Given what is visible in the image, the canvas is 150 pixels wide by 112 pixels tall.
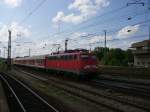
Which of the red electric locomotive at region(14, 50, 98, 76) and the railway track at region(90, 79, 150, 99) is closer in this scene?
the railway track at region(90, 79, 150, 99)

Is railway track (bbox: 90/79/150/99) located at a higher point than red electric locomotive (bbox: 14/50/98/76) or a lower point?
lower

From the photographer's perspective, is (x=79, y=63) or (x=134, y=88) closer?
(x=134, y=88)

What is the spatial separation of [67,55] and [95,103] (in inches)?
702

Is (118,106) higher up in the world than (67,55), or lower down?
lower down

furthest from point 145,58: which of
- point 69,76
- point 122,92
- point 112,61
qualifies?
point 122,92

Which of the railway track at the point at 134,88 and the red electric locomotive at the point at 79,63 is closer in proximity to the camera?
the railway track at the point at 134,88

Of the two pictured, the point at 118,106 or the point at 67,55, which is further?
the point at 67,55

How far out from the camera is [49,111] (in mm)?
15578

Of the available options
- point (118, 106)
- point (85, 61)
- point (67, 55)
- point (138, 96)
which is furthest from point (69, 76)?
point (118, 106)

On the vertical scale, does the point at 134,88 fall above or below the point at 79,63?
below

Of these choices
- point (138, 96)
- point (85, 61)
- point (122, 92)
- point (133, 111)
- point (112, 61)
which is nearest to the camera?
point (133, 111)

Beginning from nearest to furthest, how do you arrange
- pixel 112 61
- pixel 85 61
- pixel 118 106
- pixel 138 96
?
pixel 118 106 → pixel 138 96 → pixel 85 61 → pixel 112 61

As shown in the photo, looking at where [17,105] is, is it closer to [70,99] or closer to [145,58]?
[70,99]

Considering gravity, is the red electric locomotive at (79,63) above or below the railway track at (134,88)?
above
